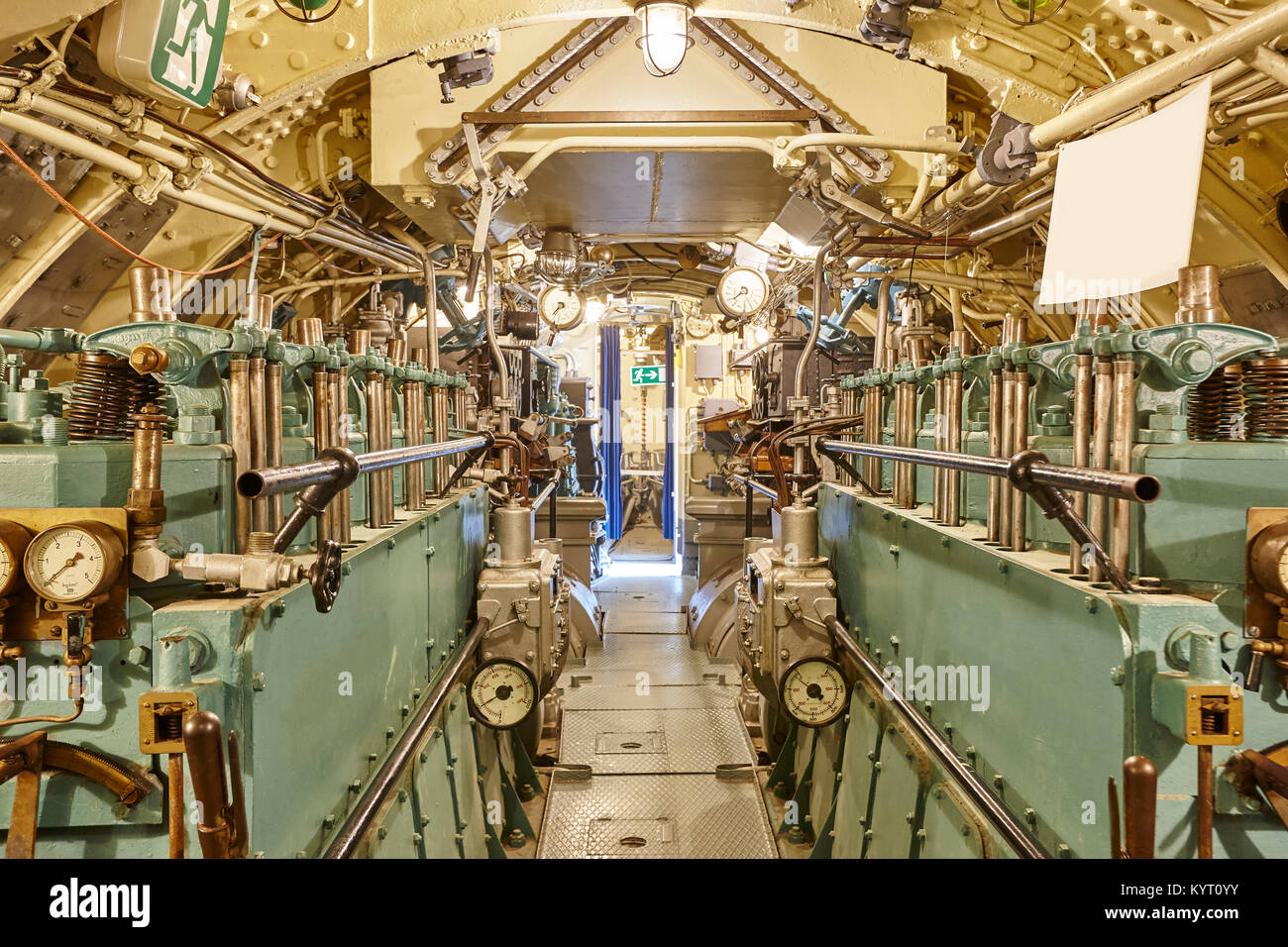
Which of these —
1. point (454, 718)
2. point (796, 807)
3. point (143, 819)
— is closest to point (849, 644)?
point (796, 807)

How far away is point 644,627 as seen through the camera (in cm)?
690

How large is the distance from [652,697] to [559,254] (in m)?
3.29

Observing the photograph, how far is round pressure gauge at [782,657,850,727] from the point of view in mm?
3281

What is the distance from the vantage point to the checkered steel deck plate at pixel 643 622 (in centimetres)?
677

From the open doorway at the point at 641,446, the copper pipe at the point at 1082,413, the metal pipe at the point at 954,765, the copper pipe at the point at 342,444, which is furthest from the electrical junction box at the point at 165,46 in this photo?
the open doorway at the point at 641,446

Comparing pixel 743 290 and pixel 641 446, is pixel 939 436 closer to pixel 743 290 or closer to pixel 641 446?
pixel 743 290

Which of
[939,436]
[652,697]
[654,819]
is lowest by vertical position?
[654,819]

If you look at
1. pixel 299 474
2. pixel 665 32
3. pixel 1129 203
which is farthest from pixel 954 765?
pixel 665 32

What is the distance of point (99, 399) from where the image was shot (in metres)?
1.69

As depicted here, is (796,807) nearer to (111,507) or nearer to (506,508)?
(506,508)

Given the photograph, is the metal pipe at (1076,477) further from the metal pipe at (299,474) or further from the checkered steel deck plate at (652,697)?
the checkered steel deck plate at (652,697)

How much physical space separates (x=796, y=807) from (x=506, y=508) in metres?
1.98

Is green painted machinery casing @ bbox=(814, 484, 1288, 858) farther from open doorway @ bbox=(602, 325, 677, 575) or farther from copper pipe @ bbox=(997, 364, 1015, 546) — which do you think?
open doorway @ bbox=(602, 325, 677, 575)

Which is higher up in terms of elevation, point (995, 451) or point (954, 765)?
point (995, 451)
